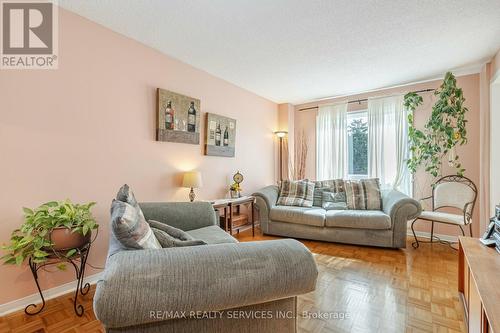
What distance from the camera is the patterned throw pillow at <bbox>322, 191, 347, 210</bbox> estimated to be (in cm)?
357

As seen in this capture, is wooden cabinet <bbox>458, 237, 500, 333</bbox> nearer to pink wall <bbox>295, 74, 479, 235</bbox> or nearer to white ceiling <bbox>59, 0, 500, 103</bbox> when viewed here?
white ceiling <bbox>59, 0, 500, 103</bbox>

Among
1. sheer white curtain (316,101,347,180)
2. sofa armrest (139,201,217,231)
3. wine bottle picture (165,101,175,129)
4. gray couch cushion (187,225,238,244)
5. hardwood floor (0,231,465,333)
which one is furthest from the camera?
sheer white curtain (316,101,347,180)

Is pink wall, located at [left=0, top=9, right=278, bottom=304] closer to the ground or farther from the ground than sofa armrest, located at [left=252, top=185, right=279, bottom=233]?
farther from the ground

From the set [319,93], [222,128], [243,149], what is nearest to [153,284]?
[222,128]

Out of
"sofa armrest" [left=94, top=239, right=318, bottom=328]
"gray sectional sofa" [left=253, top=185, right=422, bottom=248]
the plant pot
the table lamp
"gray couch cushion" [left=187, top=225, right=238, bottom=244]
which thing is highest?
the table lamp

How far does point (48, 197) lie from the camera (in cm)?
190

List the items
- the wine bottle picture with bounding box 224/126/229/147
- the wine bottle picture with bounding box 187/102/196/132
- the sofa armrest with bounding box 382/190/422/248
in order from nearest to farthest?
the sofa armrest with bounding box 382/190/422/248, the wine bottle picture with bounding box 187/102/196/132, the wine bottle picture with bounding box 224/126/229/147

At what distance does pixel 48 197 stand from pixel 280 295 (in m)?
2.00

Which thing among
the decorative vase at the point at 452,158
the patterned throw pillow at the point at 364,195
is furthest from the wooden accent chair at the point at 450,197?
the patterned throw pillow at the point at 364,195

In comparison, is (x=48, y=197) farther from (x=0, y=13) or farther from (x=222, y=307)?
(x=222, y=307)

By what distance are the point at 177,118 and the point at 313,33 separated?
1719mm

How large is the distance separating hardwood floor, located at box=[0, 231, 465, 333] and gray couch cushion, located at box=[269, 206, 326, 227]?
66cm

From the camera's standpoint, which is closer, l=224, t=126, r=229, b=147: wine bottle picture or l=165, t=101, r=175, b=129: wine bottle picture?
l=165, t=101, r=175, b=129: wine bottle picture

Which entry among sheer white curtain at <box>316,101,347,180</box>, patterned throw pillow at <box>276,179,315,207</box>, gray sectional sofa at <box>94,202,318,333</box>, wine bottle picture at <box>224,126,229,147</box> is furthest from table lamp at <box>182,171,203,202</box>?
sheer white curtain at <box>316,101,347,180</box>
